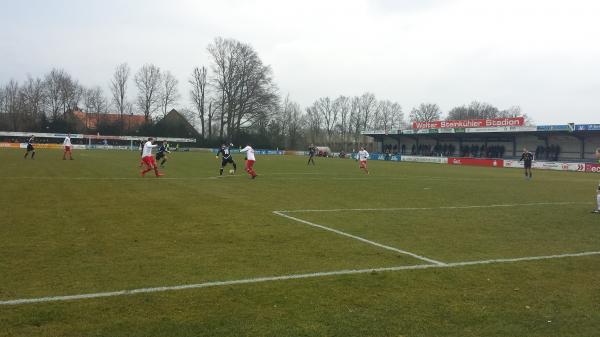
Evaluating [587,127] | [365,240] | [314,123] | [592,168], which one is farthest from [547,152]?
[314,123]

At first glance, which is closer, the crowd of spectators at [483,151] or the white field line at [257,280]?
the white field line at [257,280]

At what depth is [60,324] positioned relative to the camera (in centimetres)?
437

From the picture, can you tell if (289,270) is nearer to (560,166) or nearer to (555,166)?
(560,166)

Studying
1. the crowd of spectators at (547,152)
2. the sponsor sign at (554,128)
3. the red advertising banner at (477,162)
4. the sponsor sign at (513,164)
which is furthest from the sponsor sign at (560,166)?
the crowd of spectators at (547,152)

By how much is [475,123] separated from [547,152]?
9754mm

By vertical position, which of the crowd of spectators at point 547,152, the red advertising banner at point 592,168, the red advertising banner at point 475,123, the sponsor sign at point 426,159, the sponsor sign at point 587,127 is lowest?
the red advertising banner at point 592,168

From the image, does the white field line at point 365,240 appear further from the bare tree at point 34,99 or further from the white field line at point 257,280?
the bare tree at point 34,99

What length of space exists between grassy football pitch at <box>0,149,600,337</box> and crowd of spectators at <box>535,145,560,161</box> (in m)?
51.4

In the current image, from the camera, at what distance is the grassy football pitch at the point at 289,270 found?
4582mm

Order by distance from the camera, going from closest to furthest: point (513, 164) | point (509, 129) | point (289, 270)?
point (289, 270)
point (513, 164)
point (509, 129)

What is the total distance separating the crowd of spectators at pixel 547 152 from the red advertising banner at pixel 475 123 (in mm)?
4251

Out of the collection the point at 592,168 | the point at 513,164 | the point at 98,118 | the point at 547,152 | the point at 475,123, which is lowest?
the point at 592,168

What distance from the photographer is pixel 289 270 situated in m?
6.41

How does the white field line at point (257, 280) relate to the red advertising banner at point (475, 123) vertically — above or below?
below
